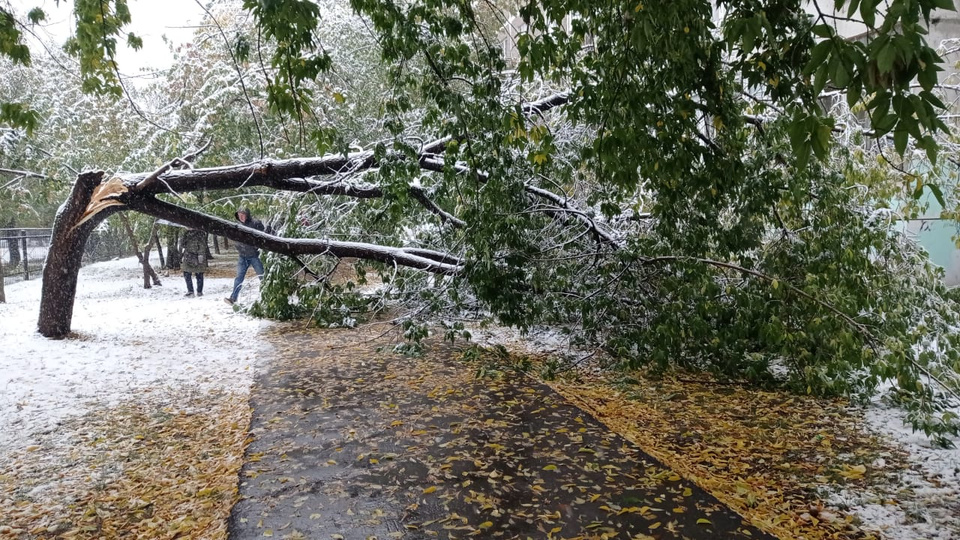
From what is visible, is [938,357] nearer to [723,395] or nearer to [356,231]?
[723,395]

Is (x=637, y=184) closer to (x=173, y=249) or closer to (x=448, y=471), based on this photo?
(x=448, y=471)

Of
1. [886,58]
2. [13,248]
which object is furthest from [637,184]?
[13,248]

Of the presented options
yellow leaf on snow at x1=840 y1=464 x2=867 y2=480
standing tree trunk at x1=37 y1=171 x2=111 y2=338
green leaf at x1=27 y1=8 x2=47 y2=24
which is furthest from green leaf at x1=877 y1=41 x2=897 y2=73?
standing tree trunk at x1=37 y1=171 x2=111 y2=338

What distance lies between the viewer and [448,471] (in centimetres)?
399

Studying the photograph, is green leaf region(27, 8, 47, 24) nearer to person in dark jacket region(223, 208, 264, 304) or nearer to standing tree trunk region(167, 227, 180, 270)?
person in dark jacket region(223, 208, 264, 304)

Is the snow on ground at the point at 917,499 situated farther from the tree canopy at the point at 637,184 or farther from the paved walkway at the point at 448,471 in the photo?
the paved walkway at the point at 448,471

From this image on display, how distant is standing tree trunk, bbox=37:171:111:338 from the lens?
7.33 metres

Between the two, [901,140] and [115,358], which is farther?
[115,358]

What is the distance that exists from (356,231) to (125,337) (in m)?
3.15

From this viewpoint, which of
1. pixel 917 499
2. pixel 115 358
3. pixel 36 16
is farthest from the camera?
pixel 115 358

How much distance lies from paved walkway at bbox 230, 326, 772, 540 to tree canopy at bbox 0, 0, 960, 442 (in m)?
1.45

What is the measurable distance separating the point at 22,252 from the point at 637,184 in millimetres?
15807

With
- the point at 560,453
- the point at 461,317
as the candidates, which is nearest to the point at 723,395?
the point at 560,453

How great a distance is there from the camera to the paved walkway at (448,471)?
3.31m
